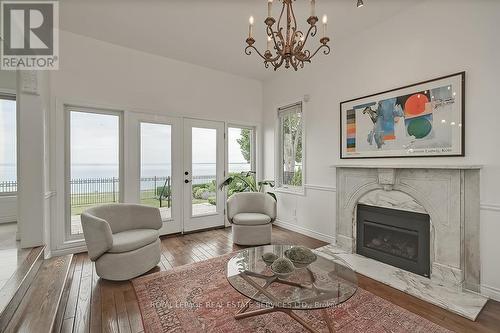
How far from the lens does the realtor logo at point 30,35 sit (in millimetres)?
2451

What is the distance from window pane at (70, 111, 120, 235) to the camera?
3.47m

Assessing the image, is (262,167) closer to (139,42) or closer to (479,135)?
(139,42)

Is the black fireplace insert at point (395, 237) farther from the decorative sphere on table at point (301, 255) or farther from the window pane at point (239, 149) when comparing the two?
the window pane at point (239, 149)

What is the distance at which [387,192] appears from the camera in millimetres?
3010

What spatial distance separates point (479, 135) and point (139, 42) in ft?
14.9

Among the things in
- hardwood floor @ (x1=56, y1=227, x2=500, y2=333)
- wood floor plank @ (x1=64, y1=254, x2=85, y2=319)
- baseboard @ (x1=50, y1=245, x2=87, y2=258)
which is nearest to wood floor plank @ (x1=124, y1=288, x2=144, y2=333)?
hardwood floor @ (x1=56, y1=227, x2=500, y2=333)

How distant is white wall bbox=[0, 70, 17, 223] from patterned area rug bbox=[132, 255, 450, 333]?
3.18 m

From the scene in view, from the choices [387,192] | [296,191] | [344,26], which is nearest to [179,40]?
[344,26]

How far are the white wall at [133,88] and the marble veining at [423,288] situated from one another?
3492mm

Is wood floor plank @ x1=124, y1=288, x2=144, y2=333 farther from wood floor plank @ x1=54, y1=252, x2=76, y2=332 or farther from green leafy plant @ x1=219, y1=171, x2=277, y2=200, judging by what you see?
green leafy plant @ x1=219, y1=171, x2=277, y2=200

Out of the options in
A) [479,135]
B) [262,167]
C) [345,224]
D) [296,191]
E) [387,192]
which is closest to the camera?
[479,135]

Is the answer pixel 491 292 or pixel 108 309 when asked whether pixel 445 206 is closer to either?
pixel 491 292

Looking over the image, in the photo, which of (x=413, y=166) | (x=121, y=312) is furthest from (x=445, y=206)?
(x=121, y=312)

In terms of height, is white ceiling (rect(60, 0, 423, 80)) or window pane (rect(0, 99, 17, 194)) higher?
→ white ceiling (rect(60, 0, 423, 80))
